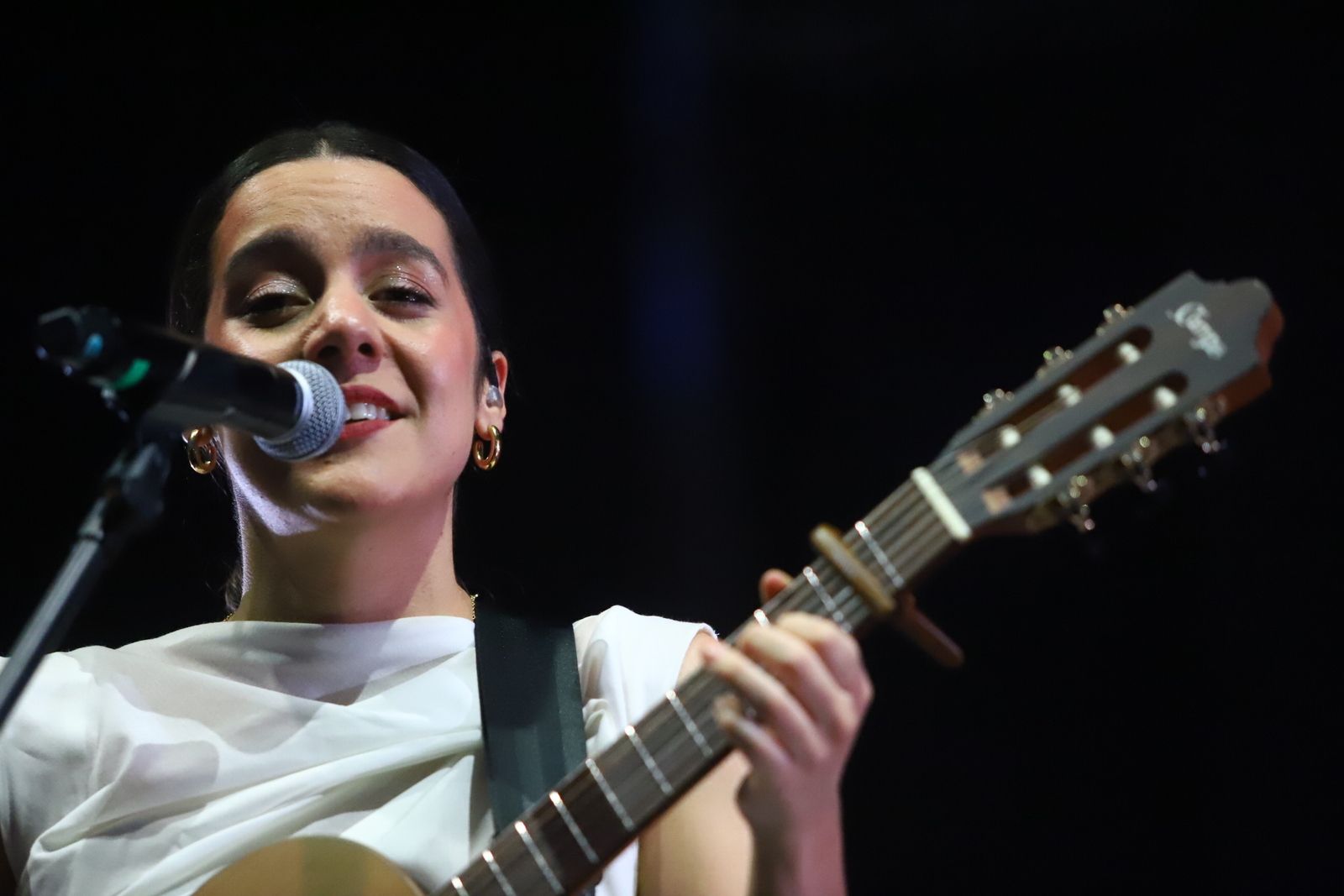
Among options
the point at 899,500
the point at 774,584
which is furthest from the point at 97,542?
the point at 899,500

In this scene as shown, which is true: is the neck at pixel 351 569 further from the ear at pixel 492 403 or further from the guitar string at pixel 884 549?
the guitar string at pixel 884 549

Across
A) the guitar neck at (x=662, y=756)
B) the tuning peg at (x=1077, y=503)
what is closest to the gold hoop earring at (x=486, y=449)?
the guitar neck at (x=662, y=756)

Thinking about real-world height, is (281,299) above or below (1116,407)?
above

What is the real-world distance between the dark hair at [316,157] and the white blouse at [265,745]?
560 mm

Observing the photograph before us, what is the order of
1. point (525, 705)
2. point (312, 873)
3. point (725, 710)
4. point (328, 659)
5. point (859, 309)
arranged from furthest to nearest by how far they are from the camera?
point (859, 309) < point (328, 659) < point (525, 705) < point (312, 873) < point (725, 710)

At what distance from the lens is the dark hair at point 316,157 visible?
2.19 m

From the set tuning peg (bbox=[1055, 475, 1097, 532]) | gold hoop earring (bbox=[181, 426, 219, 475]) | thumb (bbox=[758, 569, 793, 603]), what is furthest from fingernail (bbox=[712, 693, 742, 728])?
gold hoop earring (bbox=[181, 426, 219, 475])

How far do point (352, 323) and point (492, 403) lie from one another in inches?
16.8

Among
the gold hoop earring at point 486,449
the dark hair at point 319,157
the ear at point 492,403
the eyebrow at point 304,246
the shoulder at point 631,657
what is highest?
the dark hair at point 319,157

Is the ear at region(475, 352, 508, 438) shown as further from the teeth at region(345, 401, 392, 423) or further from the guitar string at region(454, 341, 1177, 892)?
the guitar string at region(454, 341, 1177, 892)

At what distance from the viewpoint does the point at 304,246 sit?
2027 mm

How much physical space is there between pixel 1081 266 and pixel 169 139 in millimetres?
2169

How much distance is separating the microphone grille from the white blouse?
0.56m

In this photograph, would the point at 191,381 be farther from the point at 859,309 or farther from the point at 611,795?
the point at 859,309
